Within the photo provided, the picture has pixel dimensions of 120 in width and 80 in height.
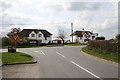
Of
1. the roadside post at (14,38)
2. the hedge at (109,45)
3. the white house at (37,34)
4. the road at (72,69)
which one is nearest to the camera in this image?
the road at (72,69)

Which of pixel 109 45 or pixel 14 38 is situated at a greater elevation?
pixel 14 38

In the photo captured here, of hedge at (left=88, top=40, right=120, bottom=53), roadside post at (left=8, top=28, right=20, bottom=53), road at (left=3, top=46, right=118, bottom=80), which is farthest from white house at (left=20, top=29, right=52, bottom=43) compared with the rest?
road at (left=3, top=46, right=118, bottom=80)

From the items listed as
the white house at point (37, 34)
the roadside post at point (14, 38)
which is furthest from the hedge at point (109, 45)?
the white house at point (37, 34)

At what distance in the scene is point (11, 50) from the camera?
24.7 metres

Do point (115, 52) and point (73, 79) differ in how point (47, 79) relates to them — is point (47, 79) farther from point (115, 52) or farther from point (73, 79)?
point (115, 52)

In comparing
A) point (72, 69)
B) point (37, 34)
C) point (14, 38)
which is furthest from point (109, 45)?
point (37, 34)

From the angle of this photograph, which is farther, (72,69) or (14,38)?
(14,38)

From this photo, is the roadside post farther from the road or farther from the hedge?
the hedge

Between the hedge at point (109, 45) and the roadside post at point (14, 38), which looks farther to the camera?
the roadside post at point (14, 38)

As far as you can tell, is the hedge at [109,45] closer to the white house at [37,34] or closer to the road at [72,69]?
the road at [72,69]

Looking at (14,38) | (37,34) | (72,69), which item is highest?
(37,34)

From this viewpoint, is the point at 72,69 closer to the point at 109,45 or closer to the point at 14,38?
the point at 109,45

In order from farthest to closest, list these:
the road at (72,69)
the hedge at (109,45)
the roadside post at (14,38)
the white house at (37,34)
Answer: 1. the white house at (37,34)
2. the roadside post at (14,38)
3. the hedge at (109,45)
4. the road at (72,69)

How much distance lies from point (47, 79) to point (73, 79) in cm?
126
